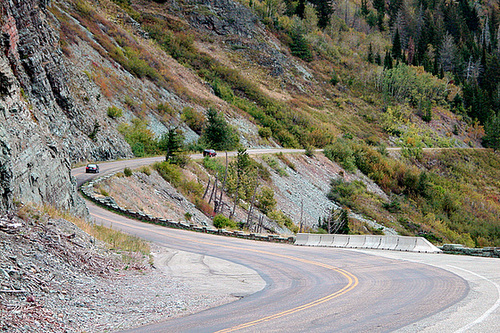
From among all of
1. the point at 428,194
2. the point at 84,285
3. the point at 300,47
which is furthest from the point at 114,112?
the point at 300,47

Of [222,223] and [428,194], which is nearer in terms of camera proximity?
[222,223]

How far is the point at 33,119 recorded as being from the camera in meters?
15.8

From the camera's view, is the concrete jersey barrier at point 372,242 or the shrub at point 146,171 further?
the shrub at point 146,171

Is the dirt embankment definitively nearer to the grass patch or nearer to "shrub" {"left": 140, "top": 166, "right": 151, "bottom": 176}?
"shrub" {"left": 140, "top": 166, "right": 151, "bottom": 176}

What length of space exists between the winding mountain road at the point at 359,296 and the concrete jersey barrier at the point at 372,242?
6.25 ft

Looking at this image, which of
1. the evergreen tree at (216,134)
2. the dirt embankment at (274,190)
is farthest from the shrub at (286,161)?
the evergreen tree at (216,134)

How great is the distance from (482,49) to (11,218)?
150 meters

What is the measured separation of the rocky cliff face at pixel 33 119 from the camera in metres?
12.7

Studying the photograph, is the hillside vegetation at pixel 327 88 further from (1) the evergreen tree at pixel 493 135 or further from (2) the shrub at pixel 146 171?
(2) the shrub at pixel 146 171

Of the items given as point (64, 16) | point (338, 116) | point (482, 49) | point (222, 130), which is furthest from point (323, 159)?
point (482, 49)

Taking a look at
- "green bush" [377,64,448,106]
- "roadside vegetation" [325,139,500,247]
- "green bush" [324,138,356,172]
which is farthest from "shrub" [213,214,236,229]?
"green bush" [377,64,448,106]

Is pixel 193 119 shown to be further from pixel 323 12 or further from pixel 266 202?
pixel 323 12

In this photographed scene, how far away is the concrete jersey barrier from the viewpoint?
787 inches

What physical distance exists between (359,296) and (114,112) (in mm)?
35443
